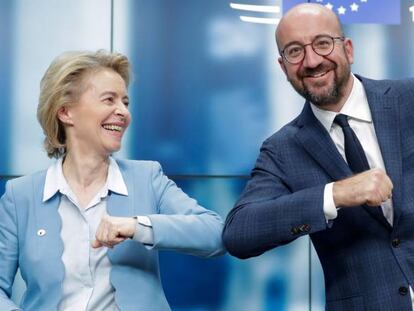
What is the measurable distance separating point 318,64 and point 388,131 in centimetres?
27

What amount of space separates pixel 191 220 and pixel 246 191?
18 cm

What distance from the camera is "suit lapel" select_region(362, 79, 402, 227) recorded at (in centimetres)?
181

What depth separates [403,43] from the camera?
10.5 feet

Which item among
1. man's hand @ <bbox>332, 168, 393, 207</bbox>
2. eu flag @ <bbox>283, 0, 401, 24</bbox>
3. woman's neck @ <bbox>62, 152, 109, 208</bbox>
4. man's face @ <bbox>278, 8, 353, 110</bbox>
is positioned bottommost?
woman's neck @ <bbox>62, 152, 109, 208</bbox>

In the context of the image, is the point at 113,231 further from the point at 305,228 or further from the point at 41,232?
the point at 305,228

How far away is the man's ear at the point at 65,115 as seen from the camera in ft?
6.97

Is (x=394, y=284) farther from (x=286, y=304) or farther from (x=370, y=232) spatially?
(x=286, y=304)

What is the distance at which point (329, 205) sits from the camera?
68.2 inches

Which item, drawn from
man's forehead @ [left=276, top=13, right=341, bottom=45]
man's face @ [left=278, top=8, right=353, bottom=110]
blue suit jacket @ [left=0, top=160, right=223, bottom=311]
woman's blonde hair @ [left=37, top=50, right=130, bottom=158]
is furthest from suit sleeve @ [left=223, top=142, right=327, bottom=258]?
woman's blonde hair @ [left=37, top=50, right=130, bottom=158]

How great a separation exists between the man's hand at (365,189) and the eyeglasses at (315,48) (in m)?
0.40

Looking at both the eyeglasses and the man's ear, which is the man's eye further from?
the man's ear

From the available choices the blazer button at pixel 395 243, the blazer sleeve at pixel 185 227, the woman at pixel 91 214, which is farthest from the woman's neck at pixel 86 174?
the blazer button at pixel 395 243

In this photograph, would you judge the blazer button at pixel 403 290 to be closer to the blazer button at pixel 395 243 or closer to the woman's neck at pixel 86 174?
the blazer button at pixel 395 243

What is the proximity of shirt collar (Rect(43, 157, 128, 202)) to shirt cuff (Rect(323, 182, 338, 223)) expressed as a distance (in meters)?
0.64
